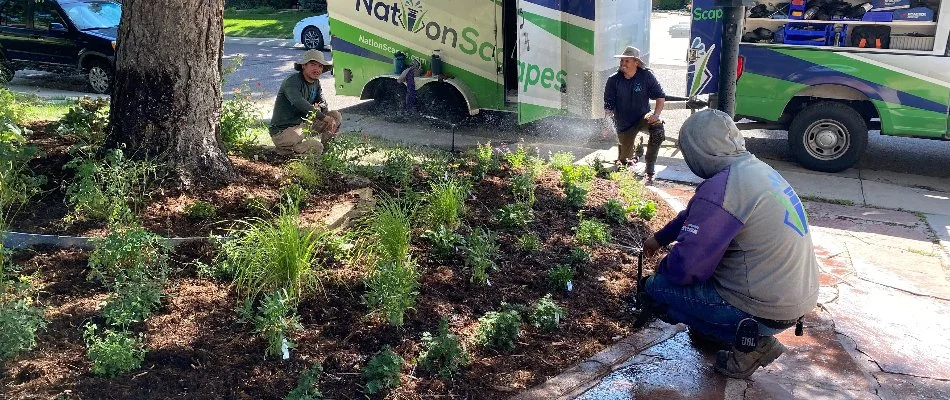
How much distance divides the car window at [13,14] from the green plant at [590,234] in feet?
38.5

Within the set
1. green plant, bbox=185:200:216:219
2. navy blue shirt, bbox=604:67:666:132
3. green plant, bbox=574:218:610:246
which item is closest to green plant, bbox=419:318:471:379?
green plant, bbox=574:218:610:246

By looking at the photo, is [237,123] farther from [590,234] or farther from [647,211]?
[647,211]

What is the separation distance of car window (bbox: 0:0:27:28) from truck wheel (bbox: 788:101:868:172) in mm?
12177

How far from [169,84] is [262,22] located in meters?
20.5

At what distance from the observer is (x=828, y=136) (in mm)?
8859

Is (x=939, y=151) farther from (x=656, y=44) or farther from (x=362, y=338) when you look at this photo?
(x=656, y=44)

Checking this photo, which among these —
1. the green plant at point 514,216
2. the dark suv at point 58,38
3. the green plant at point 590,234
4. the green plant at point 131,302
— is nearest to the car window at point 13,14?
the dark suv at point 58,38

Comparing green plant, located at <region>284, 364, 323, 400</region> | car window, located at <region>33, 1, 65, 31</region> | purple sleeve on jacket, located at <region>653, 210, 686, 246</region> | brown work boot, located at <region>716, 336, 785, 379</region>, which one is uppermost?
car window, located at <region>33, 1, 65, 31</region>

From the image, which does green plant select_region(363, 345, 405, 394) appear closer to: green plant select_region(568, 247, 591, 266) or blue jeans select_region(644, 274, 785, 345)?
blue jeans select_region(644, 274, 785, 345)

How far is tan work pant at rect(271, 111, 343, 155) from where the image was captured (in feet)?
22.8

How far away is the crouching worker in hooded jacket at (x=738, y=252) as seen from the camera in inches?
152

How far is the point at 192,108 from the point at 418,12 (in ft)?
16.7

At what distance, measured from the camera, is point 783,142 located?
34.4 ft

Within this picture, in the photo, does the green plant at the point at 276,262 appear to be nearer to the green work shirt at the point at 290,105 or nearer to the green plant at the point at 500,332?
the green plant at the point at 500,332
